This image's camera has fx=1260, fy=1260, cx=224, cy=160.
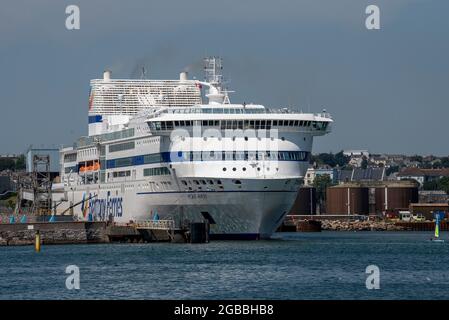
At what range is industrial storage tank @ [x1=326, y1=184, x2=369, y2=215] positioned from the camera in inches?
7790

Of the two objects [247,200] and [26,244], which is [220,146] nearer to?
[247,200]

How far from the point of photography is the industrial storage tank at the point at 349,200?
198 meters

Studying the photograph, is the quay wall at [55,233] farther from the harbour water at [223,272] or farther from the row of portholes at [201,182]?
A: the row of portholes at [201,182]

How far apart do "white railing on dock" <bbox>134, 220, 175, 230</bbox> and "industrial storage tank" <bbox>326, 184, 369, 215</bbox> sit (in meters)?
117

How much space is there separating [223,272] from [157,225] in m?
24.7

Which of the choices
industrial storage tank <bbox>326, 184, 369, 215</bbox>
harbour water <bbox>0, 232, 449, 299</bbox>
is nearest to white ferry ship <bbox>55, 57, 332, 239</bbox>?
harbour water <bbox>0, 232, 449, 299</bbox>

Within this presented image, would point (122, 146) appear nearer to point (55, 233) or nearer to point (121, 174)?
point (121, 174)

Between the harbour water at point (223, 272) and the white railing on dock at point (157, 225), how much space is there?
138 cm

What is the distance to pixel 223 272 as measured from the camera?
56.8 metres

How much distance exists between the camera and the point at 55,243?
276ft

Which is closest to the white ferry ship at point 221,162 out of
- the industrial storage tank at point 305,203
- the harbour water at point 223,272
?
the harbour water at point 223,272

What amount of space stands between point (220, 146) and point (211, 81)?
9415 mm

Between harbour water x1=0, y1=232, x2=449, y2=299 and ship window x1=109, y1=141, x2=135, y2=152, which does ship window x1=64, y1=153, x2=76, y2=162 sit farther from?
harbour water x1=0, y1=232, x2=449, y2=299

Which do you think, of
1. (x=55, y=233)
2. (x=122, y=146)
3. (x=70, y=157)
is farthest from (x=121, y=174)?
(x=70, y=157)
